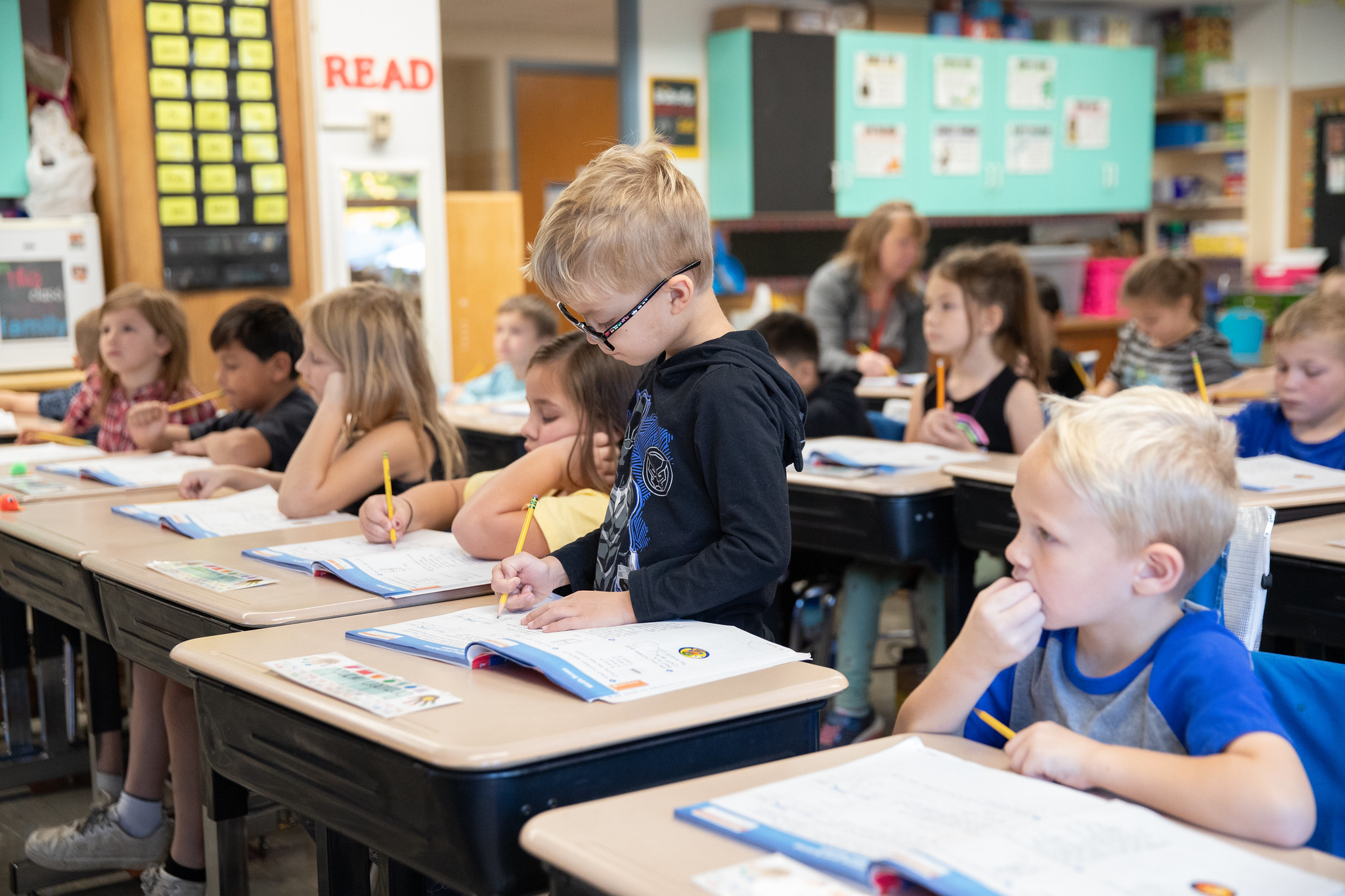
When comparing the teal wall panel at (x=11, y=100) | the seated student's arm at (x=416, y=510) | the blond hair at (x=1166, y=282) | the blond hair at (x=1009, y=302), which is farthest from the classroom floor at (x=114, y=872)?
the blond hair at (x=1166, y=282)

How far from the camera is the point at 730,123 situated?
626 cm

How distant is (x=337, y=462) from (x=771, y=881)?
5.43 feet

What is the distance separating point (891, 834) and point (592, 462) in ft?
3.38

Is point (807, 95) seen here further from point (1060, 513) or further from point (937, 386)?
point (1060, 513)

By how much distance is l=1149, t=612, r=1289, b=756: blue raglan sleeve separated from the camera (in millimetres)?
979

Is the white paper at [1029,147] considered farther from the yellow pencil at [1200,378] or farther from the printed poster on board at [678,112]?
the yellow pencil at [1200,378]

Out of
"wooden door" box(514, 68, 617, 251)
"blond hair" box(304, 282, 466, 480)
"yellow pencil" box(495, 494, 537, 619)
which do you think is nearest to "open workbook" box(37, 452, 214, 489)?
"blond hair" box(304, 282, 466, 480)

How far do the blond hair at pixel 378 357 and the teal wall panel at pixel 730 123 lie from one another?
159 inches

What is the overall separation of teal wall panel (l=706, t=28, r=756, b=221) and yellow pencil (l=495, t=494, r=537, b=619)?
4.66m

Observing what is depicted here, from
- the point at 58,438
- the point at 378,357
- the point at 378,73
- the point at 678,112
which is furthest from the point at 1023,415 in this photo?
the point at 678,112

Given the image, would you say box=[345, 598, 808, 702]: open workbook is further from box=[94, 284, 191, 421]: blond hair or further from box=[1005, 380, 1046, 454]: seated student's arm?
box=[94, 284, 191, 421]: blond hair

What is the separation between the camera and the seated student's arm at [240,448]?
9.05ft

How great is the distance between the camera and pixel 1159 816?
91 centimetres

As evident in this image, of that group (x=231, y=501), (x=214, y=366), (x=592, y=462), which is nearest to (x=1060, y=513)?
(x=592, y=462)
